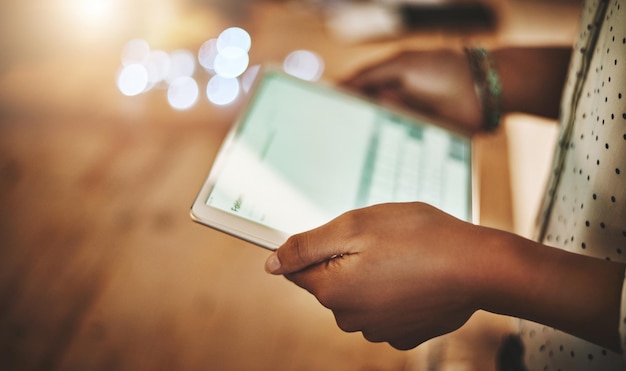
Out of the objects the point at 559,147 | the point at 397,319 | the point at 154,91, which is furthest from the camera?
the point at 154,91

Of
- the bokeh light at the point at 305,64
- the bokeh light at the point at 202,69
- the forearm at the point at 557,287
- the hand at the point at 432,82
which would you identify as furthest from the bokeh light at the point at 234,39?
the forearm at the point at 557,287

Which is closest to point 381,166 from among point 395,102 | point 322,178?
point 322,178

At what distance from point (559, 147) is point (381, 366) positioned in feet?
1.23

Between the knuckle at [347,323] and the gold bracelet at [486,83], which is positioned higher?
the gold bracelet at [486,83]

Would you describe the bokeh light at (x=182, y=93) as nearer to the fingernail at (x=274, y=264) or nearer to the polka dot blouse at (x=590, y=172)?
the fingernail at (x=274, y=264)

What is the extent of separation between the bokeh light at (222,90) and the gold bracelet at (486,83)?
0.48 m

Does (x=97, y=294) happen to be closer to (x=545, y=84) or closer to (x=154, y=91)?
(x=154, y=91)

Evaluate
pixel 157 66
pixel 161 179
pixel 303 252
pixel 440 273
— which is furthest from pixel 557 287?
pixel 157 66

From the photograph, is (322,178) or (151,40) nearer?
(322,178)

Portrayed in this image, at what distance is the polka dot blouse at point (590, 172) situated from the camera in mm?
454

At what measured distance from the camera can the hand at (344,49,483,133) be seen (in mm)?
756

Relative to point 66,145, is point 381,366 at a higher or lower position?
lower

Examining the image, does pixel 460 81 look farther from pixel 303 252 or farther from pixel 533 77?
pixel 303 252

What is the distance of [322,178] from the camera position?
23.3 inches
